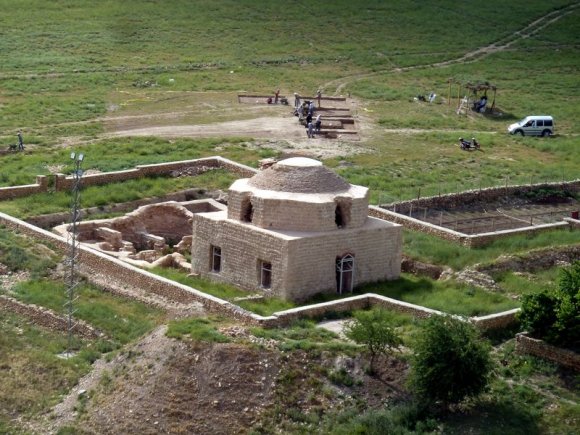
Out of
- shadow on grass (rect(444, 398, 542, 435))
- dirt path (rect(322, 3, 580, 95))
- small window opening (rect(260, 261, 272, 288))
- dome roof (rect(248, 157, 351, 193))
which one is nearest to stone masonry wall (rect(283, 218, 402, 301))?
small window opening (rect(260, 261, 272, 288))

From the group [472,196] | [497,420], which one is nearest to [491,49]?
[472,196]

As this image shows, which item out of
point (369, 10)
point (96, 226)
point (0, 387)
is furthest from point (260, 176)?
point (369, 10)

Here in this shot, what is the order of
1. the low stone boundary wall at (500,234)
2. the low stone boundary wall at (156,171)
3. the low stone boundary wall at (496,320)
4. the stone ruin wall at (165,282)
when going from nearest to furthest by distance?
1. the low stone boundary wall at (496,320)
2. the stone ruin wall at (165,282)
3. the low stone boundary wall at (500,234)
4. the low stone boundary wall at (156,171)

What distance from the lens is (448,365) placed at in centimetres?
4366

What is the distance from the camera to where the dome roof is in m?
52.0

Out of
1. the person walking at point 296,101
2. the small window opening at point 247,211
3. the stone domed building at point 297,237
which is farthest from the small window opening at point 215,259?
the person walking at point 296,101

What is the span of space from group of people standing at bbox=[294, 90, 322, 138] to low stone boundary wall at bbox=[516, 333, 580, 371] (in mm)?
29520

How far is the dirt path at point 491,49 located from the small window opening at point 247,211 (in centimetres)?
3650

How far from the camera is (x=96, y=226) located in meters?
58.3

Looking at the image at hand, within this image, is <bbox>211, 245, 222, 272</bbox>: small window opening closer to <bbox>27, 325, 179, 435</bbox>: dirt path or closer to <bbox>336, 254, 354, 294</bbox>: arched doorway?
<bbox>336, 254, 354, 294</bbox>: arched doorway

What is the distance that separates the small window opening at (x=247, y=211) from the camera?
52156 mm

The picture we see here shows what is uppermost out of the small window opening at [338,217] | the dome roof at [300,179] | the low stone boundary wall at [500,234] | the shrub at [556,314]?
the dome roof at [300,179]

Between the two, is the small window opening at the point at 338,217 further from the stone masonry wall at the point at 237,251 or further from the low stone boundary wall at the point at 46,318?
the low stone boundary wall at the point at 46,318

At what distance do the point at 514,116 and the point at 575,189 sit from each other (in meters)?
19.5
